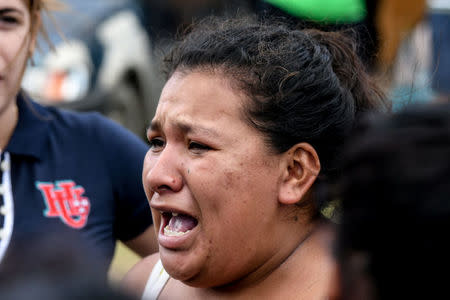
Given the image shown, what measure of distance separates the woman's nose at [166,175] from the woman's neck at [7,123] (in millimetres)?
894

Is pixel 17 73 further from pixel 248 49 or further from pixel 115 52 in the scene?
pixel 115 52

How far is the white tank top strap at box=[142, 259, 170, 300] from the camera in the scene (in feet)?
7.08

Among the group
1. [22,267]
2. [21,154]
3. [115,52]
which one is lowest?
[115,52]

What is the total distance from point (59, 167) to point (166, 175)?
82cm

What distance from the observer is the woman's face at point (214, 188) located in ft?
6.24

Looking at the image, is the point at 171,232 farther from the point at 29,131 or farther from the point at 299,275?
the point at 29,131

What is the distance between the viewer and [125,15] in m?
7.09

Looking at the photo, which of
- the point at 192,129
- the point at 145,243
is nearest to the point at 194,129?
the point at 192,129

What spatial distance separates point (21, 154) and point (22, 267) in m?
1.76

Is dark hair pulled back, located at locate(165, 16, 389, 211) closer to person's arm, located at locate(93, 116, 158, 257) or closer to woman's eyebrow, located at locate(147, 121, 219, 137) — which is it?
A: woman's eyebrow, located at locate(147, 121, 219, 137)

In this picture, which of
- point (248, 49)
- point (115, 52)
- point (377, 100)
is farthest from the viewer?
point (115, 52)

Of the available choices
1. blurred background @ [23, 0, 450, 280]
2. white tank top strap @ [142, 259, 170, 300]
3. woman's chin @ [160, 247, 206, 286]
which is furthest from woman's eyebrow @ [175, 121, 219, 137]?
blurred background @ [23, 0, 450, 280]

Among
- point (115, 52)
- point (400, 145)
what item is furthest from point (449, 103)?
point (115, 52)

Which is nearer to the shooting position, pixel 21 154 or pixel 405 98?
pixel 405 98
